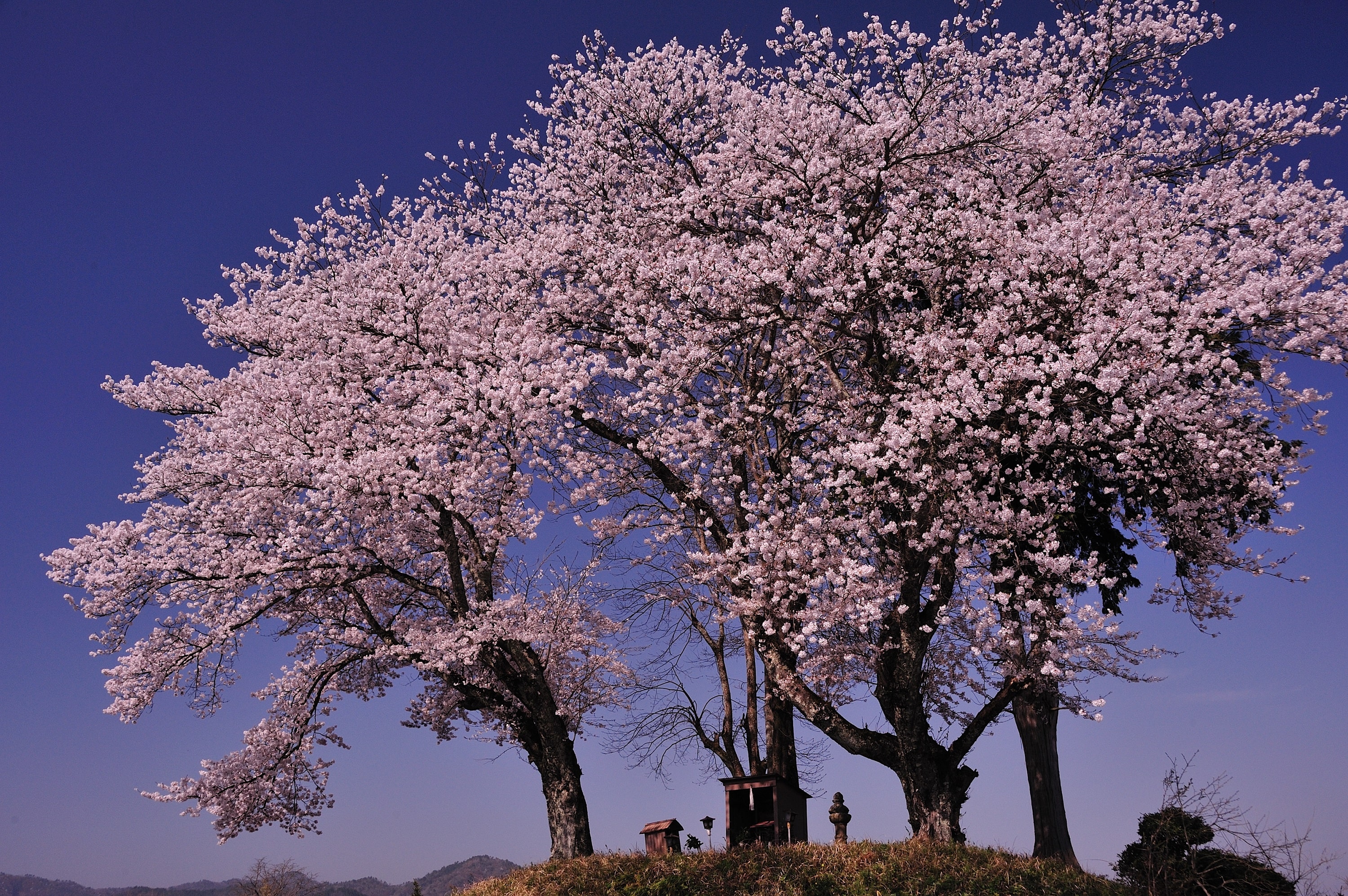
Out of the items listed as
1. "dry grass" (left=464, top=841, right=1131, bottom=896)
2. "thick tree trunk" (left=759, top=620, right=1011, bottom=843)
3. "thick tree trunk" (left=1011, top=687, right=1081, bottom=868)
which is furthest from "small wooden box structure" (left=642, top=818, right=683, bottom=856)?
Answer: "thick tree trunk" (left=1011, top=687, right=1081, bottom=868)

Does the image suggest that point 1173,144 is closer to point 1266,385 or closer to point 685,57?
point 1266,385

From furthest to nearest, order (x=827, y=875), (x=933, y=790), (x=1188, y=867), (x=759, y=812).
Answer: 1. (x=759, y=812)
2. (x=933, y=790)
3. (x=1188, y=867)
4. (x=827, y=875)

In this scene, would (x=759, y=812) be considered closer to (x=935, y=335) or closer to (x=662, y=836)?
(x=662, y=836)

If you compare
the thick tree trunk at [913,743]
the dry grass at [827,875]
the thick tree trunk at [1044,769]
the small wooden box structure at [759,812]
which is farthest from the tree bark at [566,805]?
the thick tree trunk at [1044,769]

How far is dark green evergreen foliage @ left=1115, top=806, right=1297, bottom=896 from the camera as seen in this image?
13.4 meters

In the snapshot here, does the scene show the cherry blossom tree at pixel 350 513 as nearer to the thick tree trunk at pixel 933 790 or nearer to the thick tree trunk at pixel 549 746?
the thick tree trunk at pixel 549 746

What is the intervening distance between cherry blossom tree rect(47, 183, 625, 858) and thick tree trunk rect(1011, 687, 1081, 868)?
26.4 feet

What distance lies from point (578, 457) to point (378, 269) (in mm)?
5573

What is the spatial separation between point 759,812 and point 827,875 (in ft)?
8.06

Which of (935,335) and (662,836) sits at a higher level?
(935,335)

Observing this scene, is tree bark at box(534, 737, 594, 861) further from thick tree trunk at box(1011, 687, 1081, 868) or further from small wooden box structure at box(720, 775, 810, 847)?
thick tree trunk at box(1011, 687, 1081, 868)

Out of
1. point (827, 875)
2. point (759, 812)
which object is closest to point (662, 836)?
point (759, 812)

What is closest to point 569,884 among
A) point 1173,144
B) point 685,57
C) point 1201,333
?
point 1201,333

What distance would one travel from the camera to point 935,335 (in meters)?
14.7
